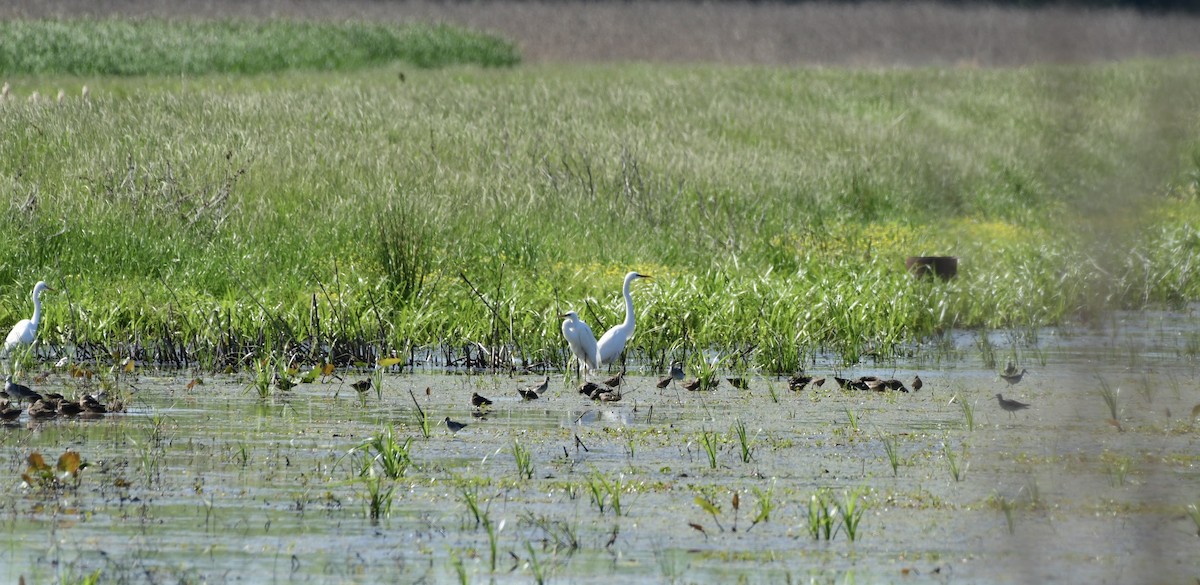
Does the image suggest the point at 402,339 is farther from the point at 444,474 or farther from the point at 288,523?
the point at 288,523

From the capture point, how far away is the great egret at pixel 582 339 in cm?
1007

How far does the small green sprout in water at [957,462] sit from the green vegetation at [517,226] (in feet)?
3.27

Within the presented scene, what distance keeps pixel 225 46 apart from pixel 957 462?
98.1 feet

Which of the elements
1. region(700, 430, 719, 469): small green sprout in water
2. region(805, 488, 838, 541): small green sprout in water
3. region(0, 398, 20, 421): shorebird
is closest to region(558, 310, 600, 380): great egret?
region(700, 430, 719, 469): small green sprout in water

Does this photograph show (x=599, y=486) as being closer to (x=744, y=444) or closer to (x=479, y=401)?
(x=744, y=444)

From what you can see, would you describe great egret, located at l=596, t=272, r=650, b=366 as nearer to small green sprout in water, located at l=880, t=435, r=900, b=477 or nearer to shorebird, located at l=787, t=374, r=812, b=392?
shorebird, located at l=787, t=374, r=812, b=392

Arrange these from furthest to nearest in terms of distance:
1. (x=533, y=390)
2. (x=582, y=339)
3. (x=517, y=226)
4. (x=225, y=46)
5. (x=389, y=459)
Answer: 1. (x=225, y=46)
2. (x=517, y=226)
3. (x=582, y=339)
4. (x=533, y=390)
5. (x=389, y=459)

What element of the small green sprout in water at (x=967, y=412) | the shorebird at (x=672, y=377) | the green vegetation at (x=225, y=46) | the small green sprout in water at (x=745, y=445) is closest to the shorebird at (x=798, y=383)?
the shorebird at (x=672, y=377)

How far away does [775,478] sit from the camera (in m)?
6.75

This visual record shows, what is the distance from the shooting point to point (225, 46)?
3488 cm

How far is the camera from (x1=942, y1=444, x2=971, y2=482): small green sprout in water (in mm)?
6738

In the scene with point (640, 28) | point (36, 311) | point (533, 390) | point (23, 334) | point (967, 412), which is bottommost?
point (533, 390)

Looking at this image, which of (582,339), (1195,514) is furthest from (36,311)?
(1195,514)

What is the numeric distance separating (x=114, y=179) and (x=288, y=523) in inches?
364
